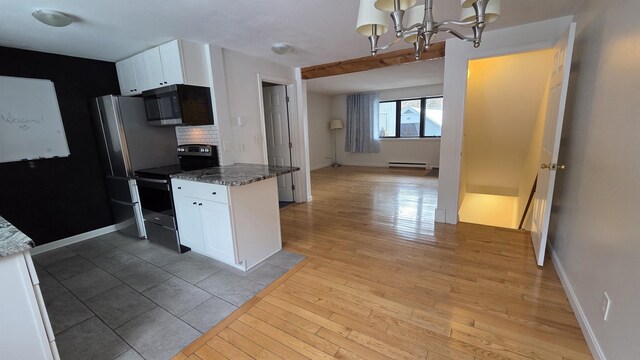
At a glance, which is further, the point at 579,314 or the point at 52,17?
the point at 52,17

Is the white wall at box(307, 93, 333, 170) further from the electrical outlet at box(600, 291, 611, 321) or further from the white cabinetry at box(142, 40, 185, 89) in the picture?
the electrical outlet at box(600, 291, 611, 321)

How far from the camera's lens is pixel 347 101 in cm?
839

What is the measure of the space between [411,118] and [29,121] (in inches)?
303

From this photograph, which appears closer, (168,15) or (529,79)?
(168,15)

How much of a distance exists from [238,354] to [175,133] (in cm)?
289

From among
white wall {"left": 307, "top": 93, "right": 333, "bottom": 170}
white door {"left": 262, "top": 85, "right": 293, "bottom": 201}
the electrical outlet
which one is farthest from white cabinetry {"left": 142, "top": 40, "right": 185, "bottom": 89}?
white wall {"left": 307, "top": 93, "right": 333, "bottom": 170}

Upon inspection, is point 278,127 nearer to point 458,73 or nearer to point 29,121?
point 458,73

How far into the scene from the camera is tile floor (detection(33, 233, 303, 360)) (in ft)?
5.62

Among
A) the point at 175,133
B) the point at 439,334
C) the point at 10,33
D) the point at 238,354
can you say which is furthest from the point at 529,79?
the point at 10,33

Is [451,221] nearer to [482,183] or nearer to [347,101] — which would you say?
[482,183]

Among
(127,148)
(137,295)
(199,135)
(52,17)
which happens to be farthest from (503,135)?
(52,17)

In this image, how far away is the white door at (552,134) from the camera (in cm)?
207

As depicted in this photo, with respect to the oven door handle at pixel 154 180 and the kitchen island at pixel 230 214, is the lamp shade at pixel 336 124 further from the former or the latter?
the oven door handle at pixel 154 180

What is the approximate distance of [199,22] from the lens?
236cm
